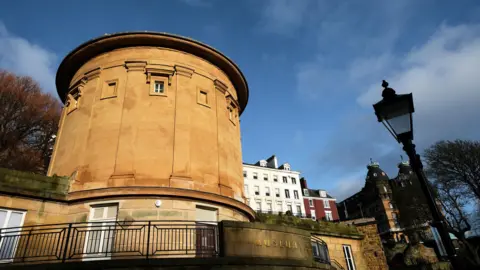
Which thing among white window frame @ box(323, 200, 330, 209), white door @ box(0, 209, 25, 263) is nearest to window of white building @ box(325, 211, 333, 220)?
white window frame @ box(323, 200, 330, 209)

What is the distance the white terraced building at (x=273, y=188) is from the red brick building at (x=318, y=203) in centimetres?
350

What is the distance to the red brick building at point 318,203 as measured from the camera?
240 feet

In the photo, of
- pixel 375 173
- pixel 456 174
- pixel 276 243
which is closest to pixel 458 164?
pixel 456 174

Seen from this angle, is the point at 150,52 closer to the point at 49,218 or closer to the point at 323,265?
the point at 49,218

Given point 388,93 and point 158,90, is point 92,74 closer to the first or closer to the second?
point 158,90

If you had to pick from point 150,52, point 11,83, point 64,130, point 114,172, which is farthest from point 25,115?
point 114,172

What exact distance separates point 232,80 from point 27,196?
1328cm

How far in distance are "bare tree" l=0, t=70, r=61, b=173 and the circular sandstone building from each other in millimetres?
12030

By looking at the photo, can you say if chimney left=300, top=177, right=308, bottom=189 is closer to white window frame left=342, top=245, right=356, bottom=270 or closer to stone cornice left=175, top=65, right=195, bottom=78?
white window frame left=342, top=245, right=356, bottom=270

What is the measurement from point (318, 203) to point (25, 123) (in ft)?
204

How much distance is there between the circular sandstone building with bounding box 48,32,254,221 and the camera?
1412 cm

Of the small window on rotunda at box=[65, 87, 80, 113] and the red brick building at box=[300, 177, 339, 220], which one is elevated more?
the red brick building at box=[300, 177, 339, 220]

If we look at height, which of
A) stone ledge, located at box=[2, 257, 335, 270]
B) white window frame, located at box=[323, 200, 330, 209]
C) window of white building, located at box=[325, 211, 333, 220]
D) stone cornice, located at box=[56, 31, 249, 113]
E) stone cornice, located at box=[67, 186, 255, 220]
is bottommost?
stone ledge, located at box=[2, 257, 335, 270]

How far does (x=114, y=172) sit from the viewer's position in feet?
47.1
